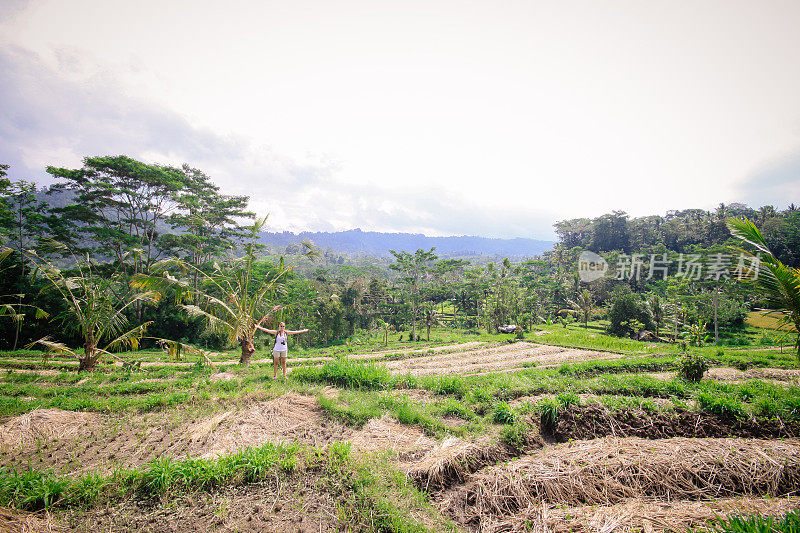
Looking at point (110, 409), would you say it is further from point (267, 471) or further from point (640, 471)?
point (640, 471)

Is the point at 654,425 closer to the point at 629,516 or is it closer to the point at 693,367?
the point at 629,516

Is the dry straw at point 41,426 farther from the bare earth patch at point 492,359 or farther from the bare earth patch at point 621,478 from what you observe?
the bare earth patch at point 492,359

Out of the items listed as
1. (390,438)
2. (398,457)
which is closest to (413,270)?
(390,438)

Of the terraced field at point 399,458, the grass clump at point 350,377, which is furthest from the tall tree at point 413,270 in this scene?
the terraced field at point 399,458

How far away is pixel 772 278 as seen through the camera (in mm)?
6363

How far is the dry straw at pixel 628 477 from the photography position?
4.14 m

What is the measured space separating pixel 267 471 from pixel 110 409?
4.83m

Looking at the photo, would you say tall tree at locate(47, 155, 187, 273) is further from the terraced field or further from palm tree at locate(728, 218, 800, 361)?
palm tree at locate(728, 218, 800, 361)

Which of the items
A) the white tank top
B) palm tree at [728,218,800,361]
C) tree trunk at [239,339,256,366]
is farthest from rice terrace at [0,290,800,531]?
tree trunk at [239,339,256,366]

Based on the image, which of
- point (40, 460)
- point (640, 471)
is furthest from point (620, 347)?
point (40, 460)

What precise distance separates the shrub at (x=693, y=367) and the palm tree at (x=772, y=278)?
2.45 metres

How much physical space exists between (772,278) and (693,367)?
3.50 metres

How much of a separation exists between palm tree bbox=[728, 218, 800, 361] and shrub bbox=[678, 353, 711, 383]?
96.3 inches

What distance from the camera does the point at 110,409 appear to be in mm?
6805
